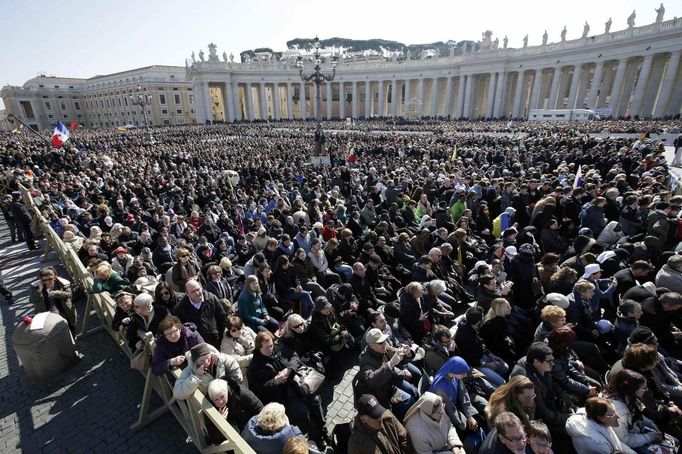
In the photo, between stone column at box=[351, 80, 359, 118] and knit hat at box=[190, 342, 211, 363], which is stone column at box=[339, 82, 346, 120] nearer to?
stone column at box=[351, 80, 359, 118]

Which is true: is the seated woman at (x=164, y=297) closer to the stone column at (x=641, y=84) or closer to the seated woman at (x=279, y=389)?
the seated woman at (x=279, y=389)

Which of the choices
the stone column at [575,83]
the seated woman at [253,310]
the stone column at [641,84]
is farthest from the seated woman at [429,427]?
the stone column at [575,83]

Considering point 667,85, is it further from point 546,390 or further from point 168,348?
point 168,348

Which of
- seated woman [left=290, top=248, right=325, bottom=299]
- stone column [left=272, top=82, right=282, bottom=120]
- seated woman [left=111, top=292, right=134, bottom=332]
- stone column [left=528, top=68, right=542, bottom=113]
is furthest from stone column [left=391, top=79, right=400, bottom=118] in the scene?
seated woman [left=111, top=292, right=134, bottom=332]

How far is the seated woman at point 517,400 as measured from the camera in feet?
10.4

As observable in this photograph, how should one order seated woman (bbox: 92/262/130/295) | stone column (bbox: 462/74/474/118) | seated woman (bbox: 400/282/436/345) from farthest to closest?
stone column (bbox: 462/74/474/118)
seated woman (bbox: 92/262/130/295)
seated woman (bbox: 400/282/436/345)

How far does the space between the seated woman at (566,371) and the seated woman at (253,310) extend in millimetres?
3896

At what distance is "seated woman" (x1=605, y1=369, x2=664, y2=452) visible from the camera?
313 cm

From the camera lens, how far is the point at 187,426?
3.95 m

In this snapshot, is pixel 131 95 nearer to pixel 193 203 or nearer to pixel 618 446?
pixel 193 203

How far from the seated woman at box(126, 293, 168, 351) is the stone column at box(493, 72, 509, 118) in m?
59.9

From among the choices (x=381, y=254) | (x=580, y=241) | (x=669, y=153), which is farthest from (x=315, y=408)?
(x=669, y=153)

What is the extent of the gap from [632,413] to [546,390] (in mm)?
703

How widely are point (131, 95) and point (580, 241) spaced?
9692 centimetres
